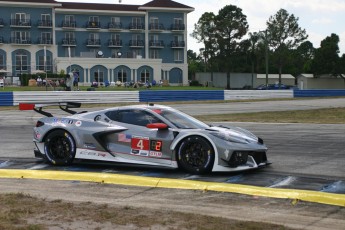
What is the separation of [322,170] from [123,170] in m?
3.46

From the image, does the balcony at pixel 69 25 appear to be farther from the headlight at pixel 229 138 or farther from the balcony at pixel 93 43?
the headlight at pixel 229 138

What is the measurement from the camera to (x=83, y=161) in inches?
366

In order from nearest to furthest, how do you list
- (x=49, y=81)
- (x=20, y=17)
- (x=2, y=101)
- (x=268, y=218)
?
(x=268, y=218) → (x=2, y=101) → (x=49, y=81) → (x=20, y=17)

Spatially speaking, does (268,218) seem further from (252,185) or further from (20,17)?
(20,17)

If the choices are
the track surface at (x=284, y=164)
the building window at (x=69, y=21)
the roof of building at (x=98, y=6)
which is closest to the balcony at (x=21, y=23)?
the building window at (x=69, y=21)

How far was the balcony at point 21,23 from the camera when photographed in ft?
236

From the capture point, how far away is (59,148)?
9477mm

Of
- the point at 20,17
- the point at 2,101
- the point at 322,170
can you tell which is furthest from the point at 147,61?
the point at 322,170

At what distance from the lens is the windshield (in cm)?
872

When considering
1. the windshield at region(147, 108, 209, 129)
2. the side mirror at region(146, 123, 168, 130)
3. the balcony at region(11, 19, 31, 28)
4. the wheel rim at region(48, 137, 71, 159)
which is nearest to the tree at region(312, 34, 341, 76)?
the balcony at region(11, 19, 31, 28)

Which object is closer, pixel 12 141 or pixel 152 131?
pixel 152 131

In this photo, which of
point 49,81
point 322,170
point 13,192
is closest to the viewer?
point 13,192

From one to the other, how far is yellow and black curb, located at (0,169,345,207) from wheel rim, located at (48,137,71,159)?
795mm

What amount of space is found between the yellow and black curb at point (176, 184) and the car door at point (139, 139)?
74 cm
